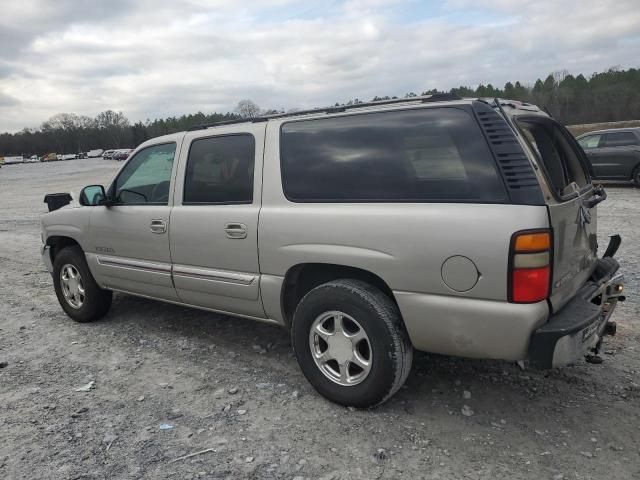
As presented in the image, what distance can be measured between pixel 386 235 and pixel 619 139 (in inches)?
543

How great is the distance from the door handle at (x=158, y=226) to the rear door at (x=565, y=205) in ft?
9.00

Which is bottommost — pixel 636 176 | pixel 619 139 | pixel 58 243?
pixel 636 176

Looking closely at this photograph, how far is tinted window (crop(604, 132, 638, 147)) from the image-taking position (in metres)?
13.7

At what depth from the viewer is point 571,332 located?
2.59 m

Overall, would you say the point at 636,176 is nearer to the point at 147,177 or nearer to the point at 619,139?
the point at 619,139

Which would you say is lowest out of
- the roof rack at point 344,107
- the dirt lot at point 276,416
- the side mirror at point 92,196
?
the dirt lot at point 276,416

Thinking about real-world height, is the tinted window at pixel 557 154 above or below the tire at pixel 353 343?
above

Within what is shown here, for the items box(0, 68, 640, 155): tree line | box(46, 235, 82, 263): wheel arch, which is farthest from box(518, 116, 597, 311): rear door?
box(0, 68, 640, 155): tree line

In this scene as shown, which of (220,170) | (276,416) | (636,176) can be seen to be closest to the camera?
(276,416)

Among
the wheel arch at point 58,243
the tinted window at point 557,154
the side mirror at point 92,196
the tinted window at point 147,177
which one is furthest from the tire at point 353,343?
the wheel arch at point 58,243

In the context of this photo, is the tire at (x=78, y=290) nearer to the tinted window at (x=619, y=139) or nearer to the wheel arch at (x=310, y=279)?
the wheel arch at (x=310, y=279)

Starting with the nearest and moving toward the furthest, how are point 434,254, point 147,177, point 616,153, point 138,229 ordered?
point 434,254
point 138,229
point 147,177
point 616,153

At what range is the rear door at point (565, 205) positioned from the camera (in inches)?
107

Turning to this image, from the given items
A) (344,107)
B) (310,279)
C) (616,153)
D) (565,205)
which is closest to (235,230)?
(310,279)
